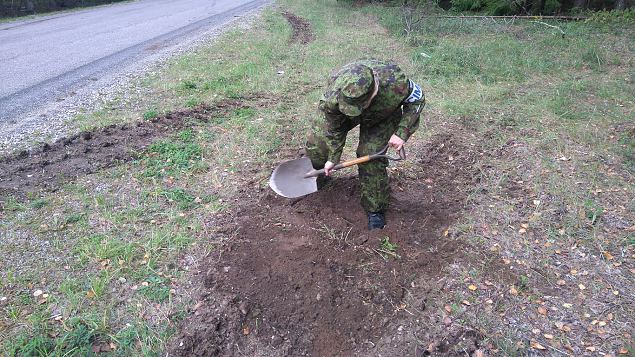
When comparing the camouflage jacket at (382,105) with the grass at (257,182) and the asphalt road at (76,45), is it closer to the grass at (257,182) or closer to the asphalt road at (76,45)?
the grass at (257,182)

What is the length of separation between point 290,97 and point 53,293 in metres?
3.92

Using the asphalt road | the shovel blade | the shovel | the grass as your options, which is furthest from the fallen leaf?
the asphalt road

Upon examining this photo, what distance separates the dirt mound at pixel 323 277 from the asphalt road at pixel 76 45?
360 centimetres

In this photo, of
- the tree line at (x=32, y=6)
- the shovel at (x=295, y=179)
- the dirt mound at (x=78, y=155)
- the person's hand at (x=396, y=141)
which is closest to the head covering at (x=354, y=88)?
the person's hand at (x=396, y=141)

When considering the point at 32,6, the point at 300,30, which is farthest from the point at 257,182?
the point at 32,6

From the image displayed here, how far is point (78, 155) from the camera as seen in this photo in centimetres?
396

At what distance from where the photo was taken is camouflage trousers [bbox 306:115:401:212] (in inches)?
119

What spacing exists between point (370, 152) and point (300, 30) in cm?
836

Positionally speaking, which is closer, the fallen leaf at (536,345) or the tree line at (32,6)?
the fallen leaf at (536,345)

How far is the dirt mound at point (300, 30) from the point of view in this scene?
31.0ft

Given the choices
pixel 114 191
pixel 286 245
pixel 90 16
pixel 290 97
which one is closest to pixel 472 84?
pixel 290 97

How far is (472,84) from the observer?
20.8ft

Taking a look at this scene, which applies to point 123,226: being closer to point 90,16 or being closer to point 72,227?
point 72,227

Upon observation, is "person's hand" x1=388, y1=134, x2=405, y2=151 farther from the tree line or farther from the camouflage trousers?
the tree line
